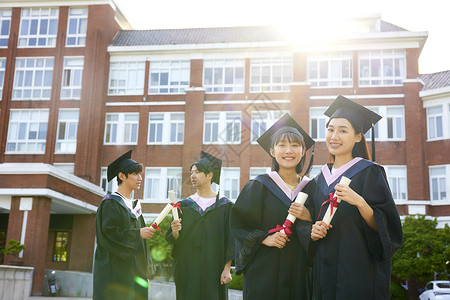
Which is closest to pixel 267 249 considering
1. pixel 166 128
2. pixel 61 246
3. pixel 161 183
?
pixel 161 183

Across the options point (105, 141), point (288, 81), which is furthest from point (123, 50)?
point (288, 81)

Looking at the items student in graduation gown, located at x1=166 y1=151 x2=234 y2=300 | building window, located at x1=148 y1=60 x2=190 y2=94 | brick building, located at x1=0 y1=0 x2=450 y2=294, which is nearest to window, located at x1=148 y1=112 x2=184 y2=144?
brick building, located at x1=0 y1=0 x2=450 y2=294

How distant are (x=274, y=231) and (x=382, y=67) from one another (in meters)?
25.4

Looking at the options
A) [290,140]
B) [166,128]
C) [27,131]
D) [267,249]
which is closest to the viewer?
[267,249]

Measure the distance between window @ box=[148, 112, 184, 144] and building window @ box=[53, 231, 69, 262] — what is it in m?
6.86

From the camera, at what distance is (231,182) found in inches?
1148

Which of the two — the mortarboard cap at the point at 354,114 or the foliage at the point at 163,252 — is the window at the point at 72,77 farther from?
the mortarboard cap at the point at 354,114

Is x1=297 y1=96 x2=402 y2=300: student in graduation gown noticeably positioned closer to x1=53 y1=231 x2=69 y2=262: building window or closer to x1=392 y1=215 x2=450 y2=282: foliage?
x1=392 y1=215 x2=450 y2=282: foliage

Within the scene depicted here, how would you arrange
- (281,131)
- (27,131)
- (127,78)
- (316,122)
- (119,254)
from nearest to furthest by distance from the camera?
(281,131), (119,254), (316,122), (27,131), (127,78)

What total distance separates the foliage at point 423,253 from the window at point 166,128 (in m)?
13.0

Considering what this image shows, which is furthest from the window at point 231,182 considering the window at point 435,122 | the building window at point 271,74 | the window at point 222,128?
the window at point 435,122

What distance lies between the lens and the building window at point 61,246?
29.0m

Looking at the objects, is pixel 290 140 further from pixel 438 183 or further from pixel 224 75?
pixel 224 75

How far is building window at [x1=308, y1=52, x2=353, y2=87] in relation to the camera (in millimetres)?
28703
